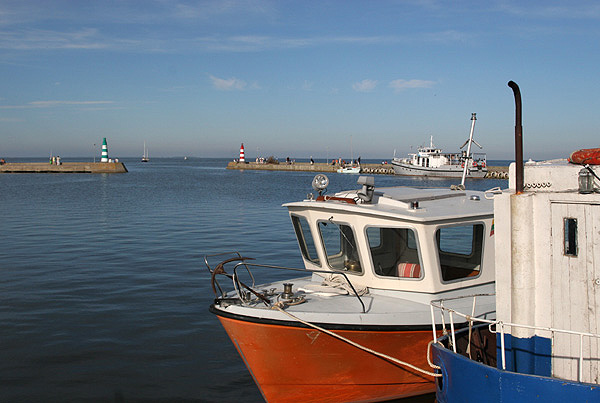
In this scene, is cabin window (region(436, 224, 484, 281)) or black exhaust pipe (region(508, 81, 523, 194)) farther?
cabin window (region(436, 224, 484, 281))

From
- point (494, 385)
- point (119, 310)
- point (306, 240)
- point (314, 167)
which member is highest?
point (314, 167)

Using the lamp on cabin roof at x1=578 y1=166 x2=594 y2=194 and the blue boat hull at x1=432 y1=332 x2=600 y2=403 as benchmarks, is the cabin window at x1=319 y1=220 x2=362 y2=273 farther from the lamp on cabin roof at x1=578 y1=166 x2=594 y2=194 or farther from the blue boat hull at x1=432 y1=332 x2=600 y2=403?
the lamp on cabin roof at x1=578 y1=166 x2=594 y2=194

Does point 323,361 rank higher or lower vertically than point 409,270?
lower

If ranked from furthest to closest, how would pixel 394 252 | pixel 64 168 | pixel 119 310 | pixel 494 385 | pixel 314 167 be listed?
pixel 314 167 < pixel 64 168 < pixel 119 310 < pixel 394 252 < pixel 494 385

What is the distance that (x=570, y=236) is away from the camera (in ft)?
20.2

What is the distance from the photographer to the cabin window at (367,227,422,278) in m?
8.84

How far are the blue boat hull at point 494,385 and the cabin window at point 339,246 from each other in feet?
8.01

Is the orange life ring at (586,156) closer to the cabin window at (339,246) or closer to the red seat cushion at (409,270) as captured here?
the red seat cushion at (409,270)

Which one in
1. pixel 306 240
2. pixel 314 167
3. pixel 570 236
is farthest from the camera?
pixel 314 167

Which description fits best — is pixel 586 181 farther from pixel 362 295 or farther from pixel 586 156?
pixel 362 295

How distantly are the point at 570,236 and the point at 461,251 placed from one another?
3362mm

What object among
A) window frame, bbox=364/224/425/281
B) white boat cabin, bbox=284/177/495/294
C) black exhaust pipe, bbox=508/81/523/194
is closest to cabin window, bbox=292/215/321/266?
white boat cabin, bbox=284/177/495/294

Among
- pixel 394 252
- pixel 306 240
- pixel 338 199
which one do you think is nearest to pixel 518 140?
pixel 394 252

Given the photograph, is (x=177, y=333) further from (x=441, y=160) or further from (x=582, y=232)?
(x=441, y=160)
